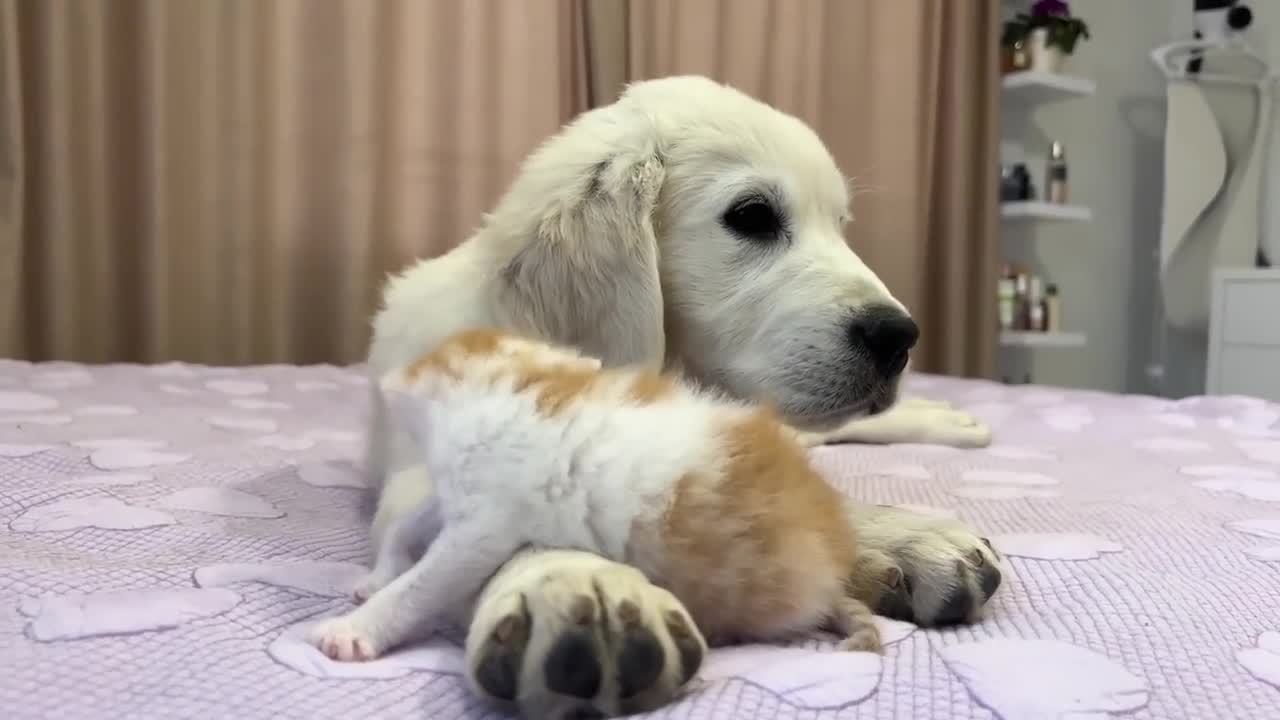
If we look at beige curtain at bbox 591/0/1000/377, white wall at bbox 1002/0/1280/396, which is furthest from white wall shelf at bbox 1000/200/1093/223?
white wall at bbox 1002/0/1280/396

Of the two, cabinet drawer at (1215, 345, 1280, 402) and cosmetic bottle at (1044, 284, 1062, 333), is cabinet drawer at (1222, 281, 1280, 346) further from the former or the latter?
cosmetic bottle at (1044, 284, 1062, 333)

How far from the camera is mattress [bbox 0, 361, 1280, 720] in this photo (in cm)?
53

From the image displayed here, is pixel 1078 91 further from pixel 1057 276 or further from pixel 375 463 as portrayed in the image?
pixel 375 463

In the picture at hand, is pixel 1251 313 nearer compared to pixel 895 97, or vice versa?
pixel 1251 313

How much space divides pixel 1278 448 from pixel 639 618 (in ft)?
4.60

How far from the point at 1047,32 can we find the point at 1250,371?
1405 mm

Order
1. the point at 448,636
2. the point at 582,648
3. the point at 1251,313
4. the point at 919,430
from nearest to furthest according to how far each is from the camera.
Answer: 1. the point at 582,648
2. the point at 448,636
3. the point at 919,430
4. the point at 1251,313

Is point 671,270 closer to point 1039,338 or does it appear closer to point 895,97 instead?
point 895,97

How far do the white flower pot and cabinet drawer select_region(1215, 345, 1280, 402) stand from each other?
1.21 m

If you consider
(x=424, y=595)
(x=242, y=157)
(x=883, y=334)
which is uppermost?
(x=242, y=157)

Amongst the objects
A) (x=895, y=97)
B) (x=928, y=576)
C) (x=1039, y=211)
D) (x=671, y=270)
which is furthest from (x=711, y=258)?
(x=1039, y=211)

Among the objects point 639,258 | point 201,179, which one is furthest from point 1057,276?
point 639,258

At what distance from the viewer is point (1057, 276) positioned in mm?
4293

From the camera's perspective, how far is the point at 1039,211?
3689 mm
